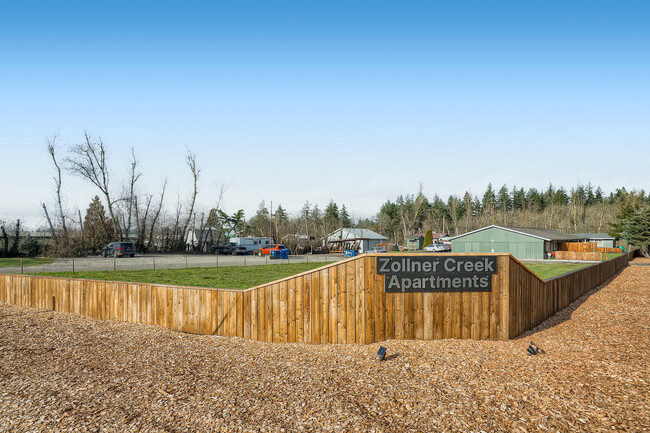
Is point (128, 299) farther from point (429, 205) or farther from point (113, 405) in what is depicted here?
point (429, 205)

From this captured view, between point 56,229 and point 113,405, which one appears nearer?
point 113,405

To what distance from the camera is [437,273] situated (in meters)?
8.62

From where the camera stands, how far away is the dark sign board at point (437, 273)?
28.1 ft

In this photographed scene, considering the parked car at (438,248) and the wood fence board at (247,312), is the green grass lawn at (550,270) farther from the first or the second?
the parked car at (438,248)

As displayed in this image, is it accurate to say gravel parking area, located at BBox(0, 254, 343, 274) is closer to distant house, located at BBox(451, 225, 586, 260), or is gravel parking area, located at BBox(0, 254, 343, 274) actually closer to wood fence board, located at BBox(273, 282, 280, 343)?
wood fence board, located at BBox(273, 282, 280, 343)

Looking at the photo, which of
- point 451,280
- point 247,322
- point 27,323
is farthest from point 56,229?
point 451,280

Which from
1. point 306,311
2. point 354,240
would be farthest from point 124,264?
point 354,240

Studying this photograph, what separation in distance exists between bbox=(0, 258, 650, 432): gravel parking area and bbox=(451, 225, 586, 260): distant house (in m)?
37.5

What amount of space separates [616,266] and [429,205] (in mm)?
85268

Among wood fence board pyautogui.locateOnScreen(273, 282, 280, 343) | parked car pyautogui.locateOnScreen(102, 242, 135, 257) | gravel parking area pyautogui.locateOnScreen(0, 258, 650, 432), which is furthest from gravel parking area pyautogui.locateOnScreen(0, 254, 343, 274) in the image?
Result: wood fence board pyautogui.locateOnScreen(273, 282, 280, 343)

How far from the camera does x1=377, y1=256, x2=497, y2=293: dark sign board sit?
8578 mm

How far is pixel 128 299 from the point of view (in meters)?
11.0

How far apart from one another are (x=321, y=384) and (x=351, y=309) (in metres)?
2.53

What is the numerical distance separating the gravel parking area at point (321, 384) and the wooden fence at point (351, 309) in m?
0.36
